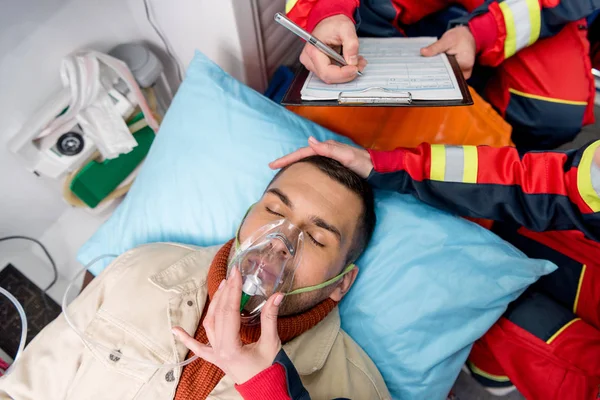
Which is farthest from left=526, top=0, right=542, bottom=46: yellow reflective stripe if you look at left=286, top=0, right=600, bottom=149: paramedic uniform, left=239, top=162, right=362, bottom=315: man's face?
left=239, top=162, right=362, bottom=315: man's face

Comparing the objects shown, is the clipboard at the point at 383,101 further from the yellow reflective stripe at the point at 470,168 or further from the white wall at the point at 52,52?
the white wall at the point at 52,52

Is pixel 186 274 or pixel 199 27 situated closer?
pixel 186 274

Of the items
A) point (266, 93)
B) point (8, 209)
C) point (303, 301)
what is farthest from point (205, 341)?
point (8, 209)

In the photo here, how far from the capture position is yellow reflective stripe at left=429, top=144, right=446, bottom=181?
45.2 inches

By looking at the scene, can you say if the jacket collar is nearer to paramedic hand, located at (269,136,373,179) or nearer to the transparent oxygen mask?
the transparent oxygen mask

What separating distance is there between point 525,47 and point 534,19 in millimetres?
162

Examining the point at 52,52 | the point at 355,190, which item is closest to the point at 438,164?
the point at 355,190

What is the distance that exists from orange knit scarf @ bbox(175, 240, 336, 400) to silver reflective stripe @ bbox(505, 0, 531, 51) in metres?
1.01

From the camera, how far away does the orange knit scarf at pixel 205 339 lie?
1032 millimetres

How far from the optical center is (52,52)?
1581mm

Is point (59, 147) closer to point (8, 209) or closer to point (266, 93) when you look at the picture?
point (8, 209)

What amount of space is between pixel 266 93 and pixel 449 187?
34.2 inches

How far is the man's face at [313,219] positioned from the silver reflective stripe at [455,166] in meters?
0.24

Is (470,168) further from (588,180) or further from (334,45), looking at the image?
(334,45)
